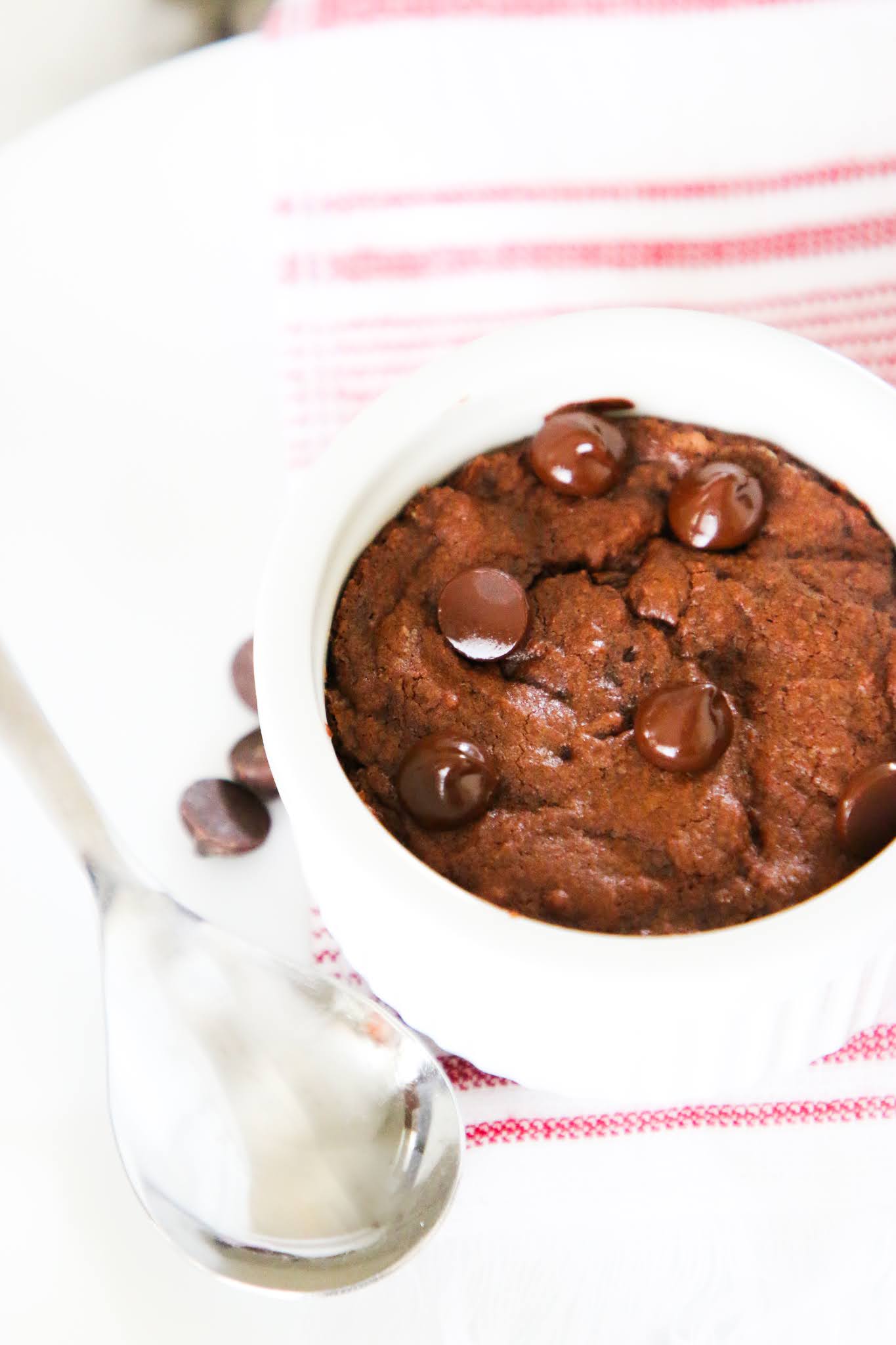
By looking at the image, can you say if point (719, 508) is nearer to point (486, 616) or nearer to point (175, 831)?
point (486, 616)

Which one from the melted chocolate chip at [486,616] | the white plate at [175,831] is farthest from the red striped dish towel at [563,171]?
the melted chocolate chip at [486,616]

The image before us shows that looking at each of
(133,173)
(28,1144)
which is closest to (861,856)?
(28,1144)

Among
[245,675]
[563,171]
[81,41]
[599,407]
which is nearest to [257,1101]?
[245,675]

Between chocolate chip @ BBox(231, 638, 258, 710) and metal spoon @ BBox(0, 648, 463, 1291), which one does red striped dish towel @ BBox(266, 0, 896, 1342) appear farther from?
metal spoon @ BBox(0, 648, 463, 1291)

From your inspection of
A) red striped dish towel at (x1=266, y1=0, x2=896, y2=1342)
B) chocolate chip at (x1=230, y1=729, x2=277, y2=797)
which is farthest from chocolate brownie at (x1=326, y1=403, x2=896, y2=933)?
red striped dish towel at (x1=266, y1=0, x2=896, y2=1342)

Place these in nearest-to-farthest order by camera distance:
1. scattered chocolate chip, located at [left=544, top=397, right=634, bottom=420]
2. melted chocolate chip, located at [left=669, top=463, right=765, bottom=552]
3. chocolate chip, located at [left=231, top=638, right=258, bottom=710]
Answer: melted chocolate chip, located at [left=669, top=463, right=765, bottom=552]
scattered chocolate chip, located at [left=544, top=397, right=634, bottom=420]
chocolate chip, located at [left=231, top=638, right=258, bottom=710]

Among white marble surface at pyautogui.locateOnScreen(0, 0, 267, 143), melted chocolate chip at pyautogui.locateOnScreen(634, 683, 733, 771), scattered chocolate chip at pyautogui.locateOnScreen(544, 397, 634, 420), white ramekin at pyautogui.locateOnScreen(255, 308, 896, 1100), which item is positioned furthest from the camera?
white marble surface at pyautogui.locateOnScreen(0, 0, 267, 143)
